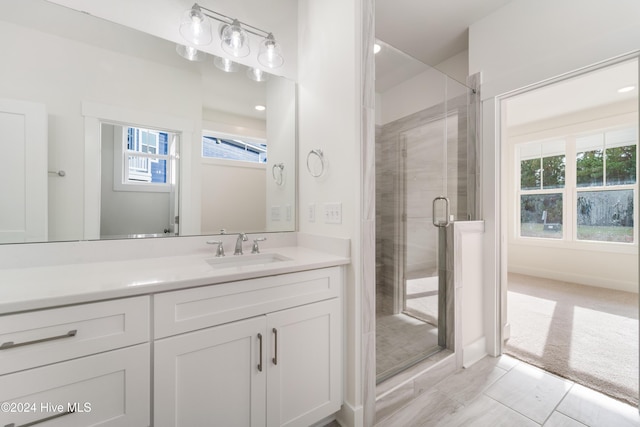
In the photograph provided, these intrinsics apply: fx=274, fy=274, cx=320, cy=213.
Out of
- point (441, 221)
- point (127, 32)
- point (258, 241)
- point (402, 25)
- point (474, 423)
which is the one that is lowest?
point (474, 423)

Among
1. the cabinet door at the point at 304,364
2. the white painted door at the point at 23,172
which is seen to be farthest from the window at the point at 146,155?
the cabinet door at the point at 304,364

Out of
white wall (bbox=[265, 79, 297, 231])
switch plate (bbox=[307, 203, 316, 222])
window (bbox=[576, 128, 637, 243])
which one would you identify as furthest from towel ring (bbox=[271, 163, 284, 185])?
window (bbox=[576, 128, 637, 243])

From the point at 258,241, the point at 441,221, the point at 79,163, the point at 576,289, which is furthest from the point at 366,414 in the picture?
the point at 576,289

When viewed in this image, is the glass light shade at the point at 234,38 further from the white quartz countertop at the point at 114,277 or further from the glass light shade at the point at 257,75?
the white quartz countertop at the point at 114,277

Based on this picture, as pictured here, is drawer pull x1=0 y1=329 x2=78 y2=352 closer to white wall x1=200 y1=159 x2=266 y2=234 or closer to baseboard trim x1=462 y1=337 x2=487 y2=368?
white wall x1=200 y1=159 x2=266 y2=234

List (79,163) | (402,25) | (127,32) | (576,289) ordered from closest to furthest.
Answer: (79,163) → (127,32) → (402,25) → (576,289)

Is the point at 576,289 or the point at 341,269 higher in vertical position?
the point at 341,269

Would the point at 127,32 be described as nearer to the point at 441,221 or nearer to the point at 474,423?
the point at 441,221

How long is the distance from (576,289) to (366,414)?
392 centimetres

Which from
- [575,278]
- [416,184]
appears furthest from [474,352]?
[575,278]

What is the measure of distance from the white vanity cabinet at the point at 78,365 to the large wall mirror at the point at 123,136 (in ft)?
2.13

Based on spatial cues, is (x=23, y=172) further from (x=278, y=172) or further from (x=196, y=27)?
(x=278, y=172)

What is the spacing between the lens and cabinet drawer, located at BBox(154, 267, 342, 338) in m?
1.08

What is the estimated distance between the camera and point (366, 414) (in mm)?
1502
